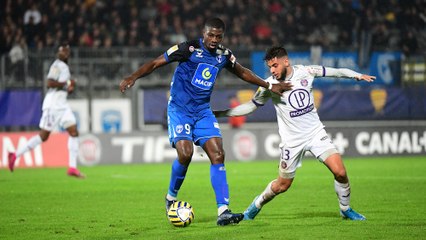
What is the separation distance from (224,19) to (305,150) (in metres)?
17.8

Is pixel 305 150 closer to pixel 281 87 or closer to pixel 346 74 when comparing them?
pixel 281 87

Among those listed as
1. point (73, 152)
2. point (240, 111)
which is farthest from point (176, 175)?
point (73, 152)

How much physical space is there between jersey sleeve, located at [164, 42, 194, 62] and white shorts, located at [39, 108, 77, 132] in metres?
8.20

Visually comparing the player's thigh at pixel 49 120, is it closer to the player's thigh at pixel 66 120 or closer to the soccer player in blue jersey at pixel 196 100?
the player's thigh at pixel 66 120

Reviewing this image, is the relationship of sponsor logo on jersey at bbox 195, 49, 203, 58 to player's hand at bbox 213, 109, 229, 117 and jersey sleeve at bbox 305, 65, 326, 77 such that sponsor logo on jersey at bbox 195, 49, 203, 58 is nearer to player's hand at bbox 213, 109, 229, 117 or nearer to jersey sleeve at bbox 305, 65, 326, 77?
player's hand at bbox 213, 109, 229, 117

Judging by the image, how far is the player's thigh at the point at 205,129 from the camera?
950cm

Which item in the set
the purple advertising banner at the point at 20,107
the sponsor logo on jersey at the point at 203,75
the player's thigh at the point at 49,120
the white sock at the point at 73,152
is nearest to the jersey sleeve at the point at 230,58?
the sponsor logo on jersey at the point at 203,75

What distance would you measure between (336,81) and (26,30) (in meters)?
9.49

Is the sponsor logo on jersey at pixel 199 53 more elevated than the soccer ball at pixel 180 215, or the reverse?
the sponsor logo on jersey at pixel 199 53

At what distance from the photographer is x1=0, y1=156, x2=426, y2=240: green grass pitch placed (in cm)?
868

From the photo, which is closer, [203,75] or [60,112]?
[203,75]

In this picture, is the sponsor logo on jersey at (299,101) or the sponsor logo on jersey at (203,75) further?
the sponsor logo on jersey at (299,101)

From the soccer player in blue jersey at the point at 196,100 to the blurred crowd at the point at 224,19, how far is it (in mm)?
15076

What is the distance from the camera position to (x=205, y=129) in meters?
9.54
